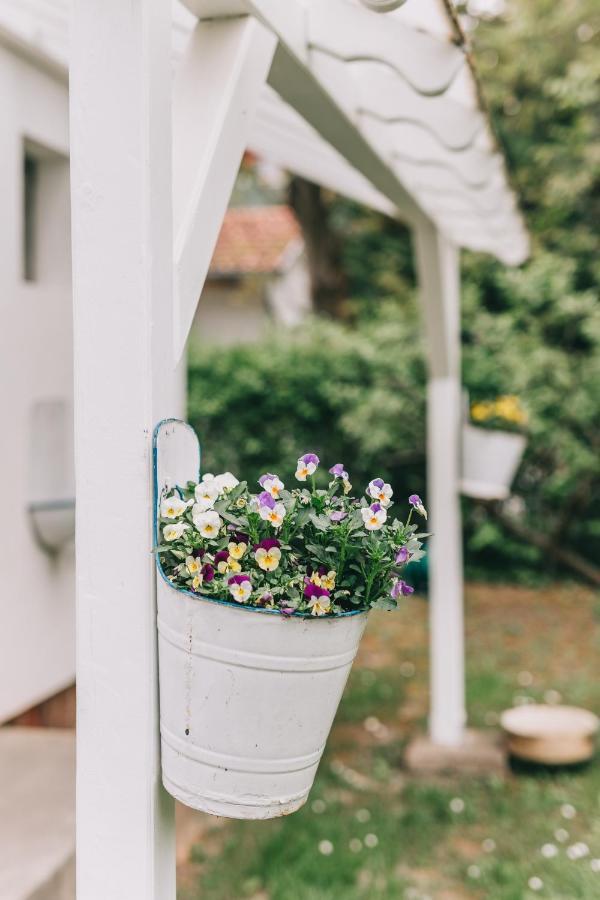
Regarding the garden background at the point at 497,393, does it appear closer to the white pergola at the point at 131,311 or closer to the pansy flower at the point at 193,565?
the white pergola at the point at 131,311

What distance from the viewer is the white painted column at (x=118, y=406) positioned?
→ 141 centimetres

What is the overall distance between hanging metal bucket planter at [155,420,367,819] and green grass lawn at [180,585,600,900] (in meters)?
2.02

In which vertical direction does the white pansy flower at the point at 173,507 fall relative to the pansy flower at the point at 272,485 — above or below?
below

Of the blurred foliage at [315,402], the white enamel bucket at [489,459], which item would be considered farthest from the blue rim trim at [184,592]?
the blurred foliage at [315,402]

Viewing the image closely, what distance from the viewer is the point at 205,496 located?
138 centimetres

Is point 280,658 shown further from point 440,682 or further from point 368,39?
point 440,682

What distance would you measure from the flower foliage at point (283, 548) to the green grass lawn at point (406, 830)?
219cm

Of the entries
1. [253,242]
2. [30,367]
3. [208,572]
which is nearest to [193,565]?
[208,572]

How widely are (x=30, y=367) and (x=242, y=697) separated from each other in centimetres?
282

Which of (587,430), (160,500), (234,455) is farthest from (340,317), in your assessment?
(160,500)

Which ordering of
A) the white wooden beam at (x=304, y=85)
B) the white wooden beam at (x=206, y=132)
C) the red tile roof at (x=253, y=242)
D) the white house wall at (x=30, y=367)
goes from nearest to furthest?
1. the white wooden beam at (x=206, y=132)
2. the white wooden beam at (x=304, y=85)
3. the white house wall at (x=30, y=367)
4. the red tile roof at (x=253, y=242)

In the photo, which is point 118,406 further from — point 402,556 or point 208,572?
point 402,556

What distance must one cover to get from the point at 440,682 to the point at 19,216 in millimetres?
2825

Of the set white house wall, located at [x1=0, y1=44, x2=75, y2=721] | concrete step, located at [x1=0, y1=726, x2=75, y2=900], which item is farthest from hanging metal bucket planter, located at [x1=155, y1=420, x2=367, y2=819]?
white house wall, located at [x1=0, y1=44, x2=75, y2=721]
